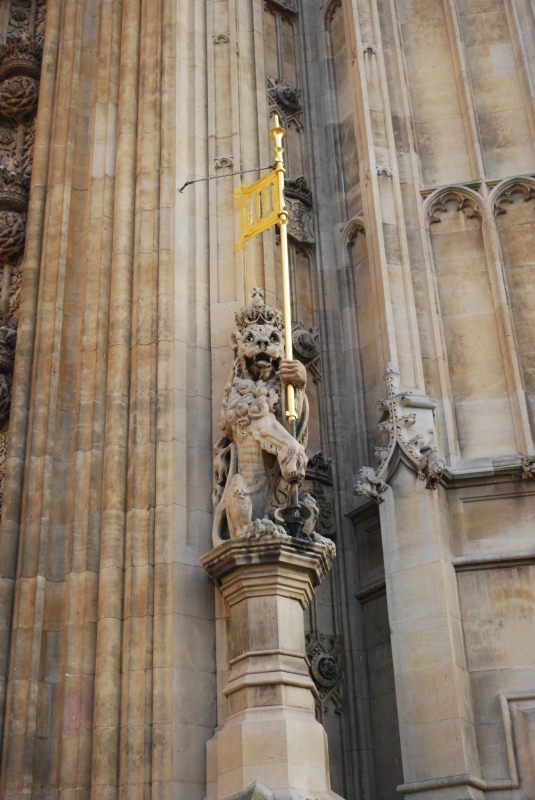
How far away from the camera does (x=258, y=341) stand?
10391 millimetres

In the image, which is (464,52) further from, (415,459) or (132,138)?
(415,459)

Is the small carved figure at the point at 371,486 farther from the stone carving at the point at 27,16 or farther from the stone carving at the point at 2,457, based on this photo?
the stone carving at the point at 27,16

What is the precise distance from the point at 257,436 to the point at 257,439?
0.03 metres

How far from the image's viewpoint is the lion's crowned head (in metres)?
10.4

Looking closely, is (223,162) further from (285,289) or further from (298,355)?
(285,289)

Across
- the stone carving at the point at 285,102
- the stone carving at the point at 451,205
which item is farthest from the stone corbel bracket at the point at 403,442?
the stone carving at the point at 285,102

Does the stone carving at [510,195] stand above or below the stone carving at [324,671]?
above

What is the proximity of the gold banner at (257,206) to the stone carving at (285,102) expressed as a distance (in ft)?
7.75

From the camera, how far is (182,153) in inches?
473

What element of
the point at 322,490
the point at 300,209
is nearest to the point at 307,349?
the point at 322,490

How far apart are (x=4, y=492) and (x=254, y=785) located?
398 cm

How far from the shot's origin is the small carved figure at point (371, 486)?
10688 mm

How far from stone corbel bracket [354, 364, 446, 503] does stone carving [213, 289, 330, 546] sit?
97 centimetres

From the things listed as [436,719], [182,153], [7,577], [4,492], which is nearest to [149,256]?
[182,153]
